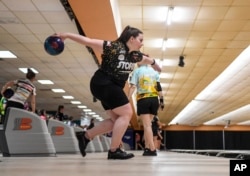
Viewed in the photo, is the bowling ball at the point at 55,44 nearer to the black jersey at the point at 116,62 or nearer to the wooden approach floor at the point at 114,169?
the black jersey at the point at 116,62

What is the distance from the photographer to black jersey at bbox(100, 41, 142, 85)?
132 inches

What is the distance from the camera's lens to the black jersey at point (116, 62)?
336 cm

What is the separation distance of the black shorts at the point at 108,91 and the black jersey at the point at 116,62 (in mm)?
59

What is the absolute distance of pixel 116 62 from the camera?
11.0 ft

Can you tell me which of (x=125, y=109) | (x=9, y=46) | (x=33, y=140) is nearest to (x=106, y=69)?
(x=125, y=109)

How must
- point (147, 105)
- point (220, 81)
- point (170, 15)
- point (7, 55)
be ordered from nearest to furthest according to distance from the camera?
point (147, 105) < point (170, 15) < point (7, 55) < point (220, 81)

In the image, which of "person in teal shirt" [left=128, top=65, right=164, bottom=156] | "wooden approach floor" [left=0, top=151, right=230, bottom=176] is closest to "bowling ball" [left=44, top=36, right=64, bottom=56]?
"wooden approach floor" [left=0, top=151, right=230, bottom=176]

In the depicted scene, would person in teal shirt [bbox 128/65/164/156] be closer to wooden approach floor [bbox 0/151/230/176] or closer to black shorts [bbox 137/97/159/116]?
black shorts [bbox 137/97/159/116]

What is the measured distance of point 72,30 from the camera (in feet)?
29.1

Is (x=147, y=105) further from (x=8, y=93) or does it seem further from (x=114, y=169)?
(x=114, y=169)

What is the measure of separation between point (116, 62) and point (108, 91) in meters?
0.29

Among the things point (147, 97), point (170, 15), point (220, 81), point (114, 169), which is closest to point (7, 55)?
point (170, 15)

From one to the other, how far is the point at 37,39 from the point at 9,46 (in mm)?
1163

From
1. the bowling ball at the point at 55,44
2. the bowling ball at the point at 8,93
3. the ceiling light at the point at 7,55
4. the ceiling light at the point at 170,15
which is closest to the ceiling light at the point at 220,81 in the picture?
the ceiling light at the point at 170,15
